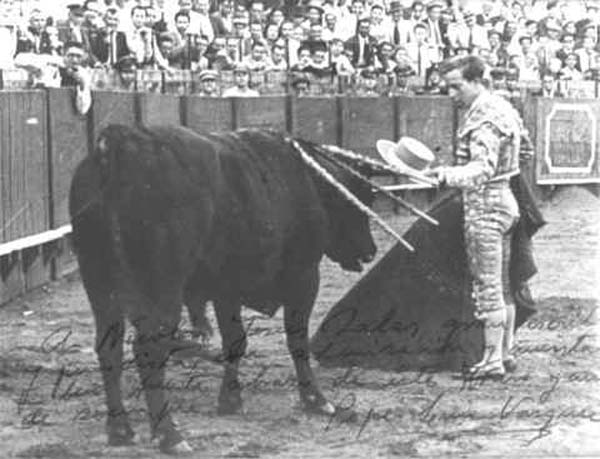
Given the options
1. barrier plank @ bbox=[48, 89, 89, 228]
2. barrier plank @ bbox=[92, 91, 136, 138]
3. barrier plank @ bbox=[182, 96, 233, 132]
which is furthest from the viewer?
barrier plank @ bbox=[182, 96, 233, 132]

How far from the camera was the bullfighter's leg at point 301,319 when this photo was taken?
211 inches

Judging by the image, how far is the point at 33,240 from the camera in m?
8.54

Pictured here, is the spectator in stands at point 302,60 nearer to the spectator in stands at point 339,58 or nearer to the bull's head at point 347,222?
the spectator in stands at point 339,58

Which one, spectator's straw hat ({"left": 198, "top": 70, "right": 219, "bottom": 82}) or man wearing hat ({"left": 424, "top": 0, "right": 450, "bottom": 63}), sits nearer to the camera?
spectator's straw hat ({"left": 198, "top": 70, "right": 219, "bottom": 82})

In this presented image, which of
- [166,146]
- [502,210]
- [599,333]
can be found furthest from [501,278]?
[166,146]

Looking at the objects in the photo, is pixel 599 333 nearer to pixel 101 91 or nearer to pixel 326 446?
pixel 326 446

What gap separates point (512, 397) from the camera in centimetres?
557

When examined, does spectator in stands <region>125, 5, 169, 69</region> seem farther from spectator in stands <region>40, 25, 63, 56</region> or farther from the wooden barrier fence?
spectator in stands <region>40, 25, 63, 56</region>

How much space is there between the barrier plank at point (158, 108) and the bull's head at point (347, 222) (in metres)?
4.59

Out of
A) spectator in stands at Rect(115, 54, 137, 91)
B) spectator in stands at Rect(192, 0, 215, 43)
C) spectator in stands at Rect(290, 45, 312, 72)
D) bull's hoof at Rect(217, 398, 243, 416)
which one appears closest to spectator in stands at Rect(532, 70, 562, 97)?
spectator in stands at Rect(290, 45, 312, 72)

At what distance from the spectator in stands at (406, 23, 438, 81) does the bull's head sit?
845cm

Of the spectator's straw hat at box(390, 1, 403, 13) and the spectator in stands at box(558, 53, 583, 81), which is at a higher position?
the spectator's straw hat at box(390, 1, 403, 13)

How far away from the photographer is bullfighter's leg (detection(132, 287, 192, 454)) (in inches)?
178

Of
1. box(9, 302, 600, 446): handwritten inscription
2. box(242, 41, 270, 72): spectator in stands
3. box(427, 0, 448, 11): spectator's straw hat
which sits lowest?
box(9, 302, 600, 446): handwritten inscription
